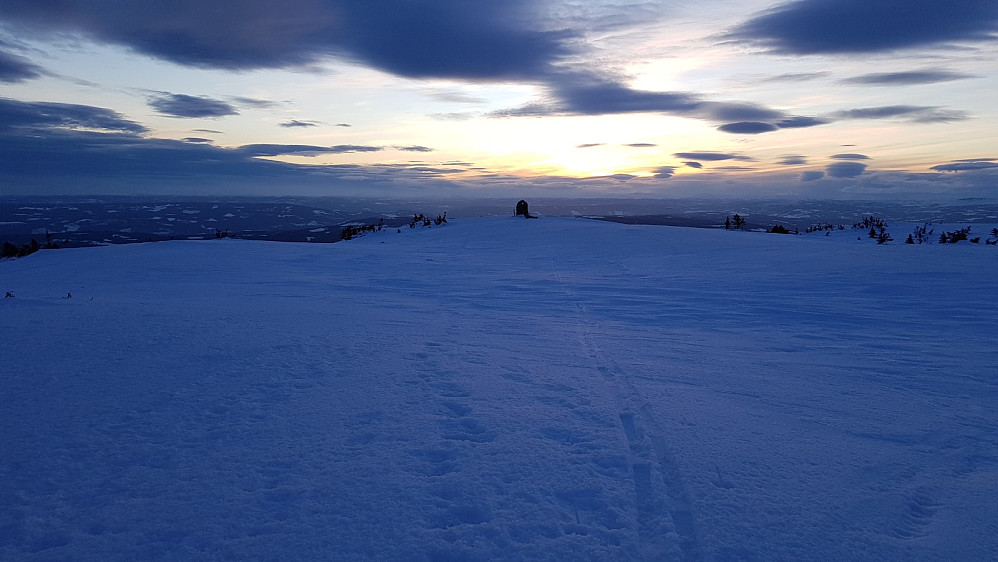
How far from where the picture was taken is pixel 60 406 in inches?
136

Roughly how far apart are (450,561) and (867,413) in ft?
10.4

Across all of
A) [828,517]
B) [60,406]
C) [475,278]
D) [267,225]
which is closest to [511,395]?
[828,517]

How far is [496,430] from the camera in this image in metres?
3.33

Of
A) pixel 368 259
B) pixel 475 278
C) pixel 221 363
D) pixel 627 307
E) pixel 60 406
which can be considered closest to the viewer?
pixel 60 406

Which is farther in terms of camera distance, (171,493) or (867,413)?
(867,413)

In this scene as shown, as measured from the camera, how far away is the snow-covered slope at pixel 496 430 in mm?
2324

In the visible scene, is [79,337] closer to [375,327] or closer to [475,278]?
[375,327]

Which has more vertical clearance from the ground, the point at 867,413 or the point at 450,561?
the point at 867,413

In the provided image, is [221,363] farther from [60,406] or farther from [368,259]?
[368,259]

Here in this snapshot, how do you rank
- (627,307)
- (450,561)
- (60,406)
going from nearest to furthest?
(450,561), (60,406), (627,307)

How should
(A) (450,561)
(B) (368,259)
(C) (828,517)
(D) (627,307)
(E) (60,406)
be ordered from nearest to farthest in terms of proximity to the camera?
(A) (450,561), (C) (828,517), (E) (60,406), (D) (627,307), (B) (368,259)

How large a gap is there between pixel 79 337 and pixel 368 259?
892 centimetres

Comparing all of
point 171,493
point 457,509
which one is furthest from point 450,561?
point 171,493

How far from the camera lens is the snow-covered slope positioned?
2.32m
